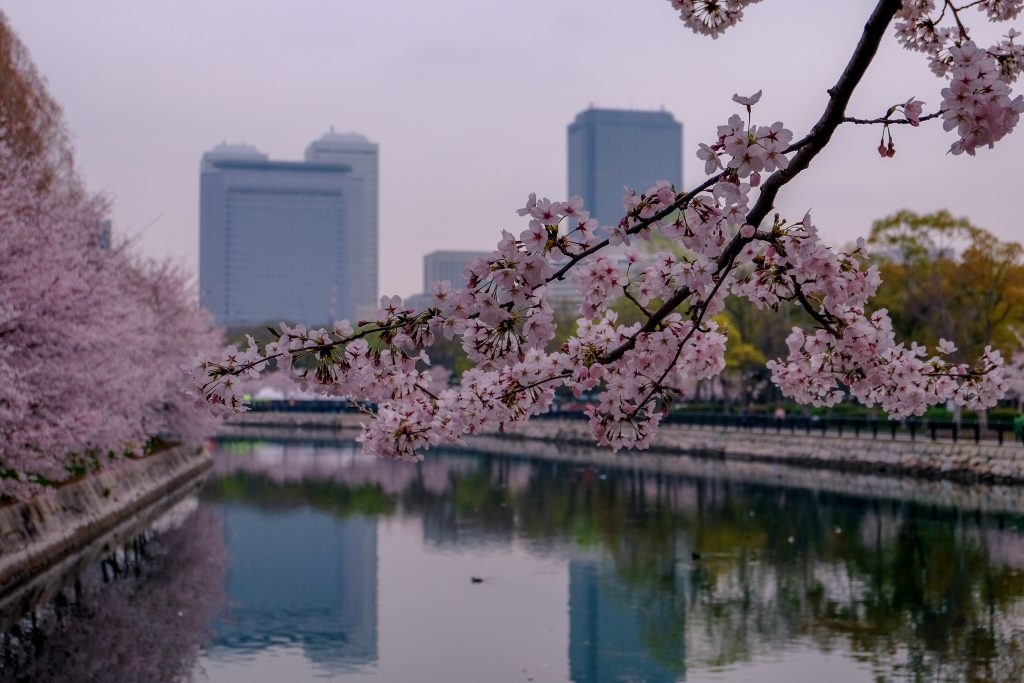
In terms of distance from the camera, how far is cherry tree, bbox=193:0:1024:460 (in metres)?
5.27

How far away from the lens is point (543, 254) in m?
5.56

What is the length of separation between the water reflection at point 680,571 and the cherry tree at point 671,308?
10.2 m

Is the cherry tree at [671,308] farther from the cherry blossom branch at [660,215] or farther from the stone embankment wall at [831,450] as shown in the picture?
the stone embankment wall at [831,450]

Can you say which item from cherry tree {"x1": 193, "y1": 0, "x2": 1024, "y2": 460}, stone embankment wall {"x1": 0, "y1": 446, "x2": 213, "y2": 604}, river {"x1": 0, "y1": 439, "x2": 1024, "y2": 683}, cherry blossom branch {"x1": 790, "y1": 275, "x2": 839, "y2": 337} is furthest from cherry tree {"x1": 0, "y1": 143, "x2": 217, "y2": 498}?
cherry blossom branch {"x1": 790, "y1": 275, "x2": 839, "y2": 337}

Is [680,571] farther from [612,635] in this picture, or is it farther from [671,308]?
[671,308]

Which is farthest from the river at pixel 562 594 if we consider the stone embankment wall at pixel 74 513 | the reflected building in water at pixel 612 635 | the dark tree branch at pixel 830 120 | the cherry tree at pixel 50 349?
the dark tree branch at pixel 830 120

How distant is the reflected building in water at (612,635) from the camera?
1773 centimetres

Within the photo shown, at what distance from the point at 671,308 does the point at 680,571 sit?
20326 mm

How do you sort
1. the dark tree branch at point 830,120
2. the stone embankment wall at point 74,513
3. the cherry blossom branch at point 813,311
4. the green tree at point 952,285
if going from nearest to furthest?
the dark tree branch at point 830,120 → the cherry blossom branch at point 813,311 → the stone embankment wall at point 74,513 → the green tree at point 952,285

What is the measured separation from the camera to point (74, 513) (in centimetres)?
2867

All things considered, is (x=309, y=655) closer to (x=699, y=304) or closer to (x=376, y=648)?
(x=376, y=648)

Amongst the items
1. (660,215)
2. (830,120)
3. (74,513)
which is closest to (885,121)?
(830,120)

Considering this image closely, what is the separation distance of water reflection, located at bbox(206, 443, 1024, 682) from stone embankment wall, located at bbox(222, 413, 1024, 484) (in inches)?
174

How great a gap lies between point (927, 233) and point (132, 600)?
40174 mm
